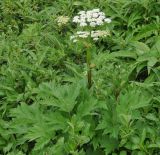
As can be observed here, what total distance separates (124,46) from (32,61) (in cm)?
120

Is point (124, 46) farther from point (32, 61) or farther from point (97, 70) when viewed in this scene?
point (32, 61)

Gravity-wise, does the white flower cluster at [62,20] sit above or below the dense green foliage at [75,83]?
above

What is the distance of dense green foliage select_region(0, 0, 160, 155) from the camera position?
3.66 m

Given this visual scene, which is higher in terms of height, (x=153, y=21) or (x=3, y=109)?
(x=153, y=21)

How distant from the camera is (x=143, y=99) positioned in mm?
3738

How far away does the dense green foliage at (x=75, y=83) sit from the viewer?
3660 millimetres

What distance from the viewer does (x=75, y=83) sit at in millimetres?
4094

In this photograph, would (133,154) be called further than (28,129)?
No

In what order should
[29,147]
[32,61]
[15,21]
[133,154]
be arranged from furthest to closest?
[15,21]
[32,61]
[29,147]
[133,154]

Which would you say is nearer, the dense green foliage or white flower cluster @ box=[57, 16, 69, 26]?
the dense green foliage

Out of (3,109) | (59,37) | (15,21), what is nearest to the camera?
(3,109)

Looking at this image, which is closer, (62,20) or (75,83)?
(75,83)

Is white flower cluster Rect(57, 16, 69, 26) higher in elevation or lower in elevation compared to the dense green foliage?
higher

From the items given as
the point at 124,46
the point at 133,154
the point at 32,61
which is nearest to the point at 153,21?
the point at 124,46
